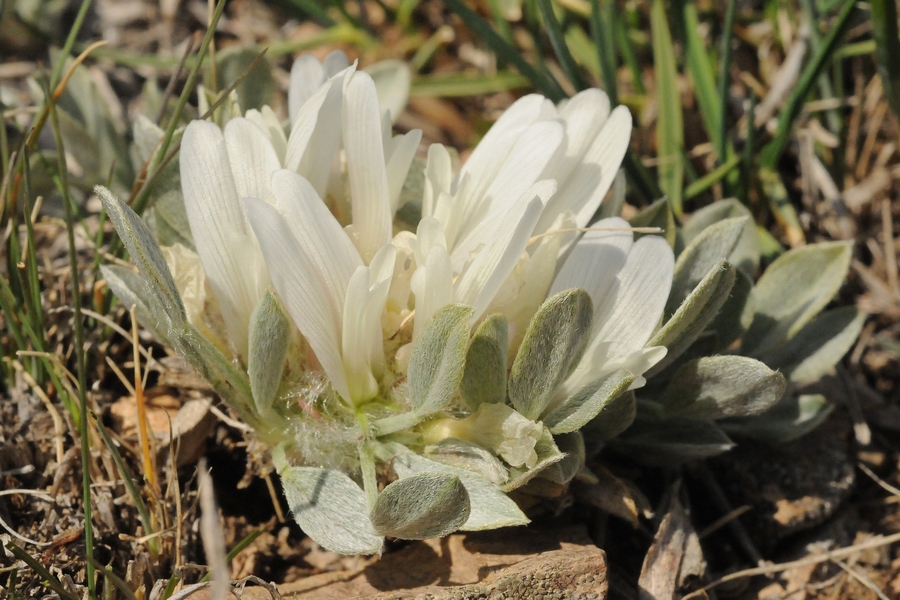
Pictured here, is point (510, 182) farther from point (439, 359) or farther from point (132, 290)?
point (132, 290)

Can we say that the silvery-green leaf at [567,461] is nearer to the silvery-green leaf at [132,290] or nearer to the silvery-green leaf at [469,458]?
the silvery-green leaf at [469,458]

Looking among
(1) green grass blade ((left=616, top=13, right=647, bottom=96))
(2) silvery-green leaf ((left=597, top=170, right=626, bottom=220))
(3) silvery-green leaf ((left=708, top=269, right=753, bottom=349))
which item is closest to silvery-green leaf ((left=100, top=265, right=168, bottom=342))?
(2) silvery-green leaf ((left=597, top=170, right=626, bottom=220))

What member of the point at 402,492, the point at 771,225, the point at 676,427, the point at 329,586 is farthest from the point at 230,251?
the point at 771,225

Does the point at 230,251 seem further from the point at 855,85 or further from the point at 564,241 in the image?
the point at 855,85

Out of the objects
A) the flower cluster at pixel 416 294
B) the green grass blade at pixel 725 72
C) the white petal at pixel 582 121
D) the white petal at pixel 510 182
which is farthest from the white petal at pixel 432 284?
the green grass blade at pixel 725 72

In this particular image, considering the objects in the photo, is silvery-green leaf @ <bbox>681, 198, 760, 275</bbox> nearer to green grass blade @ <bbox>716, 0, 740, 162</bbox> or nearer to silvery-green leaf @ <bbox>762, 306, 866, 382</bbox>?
silvery-green leaf @ <bbox>762, 306, 866, 382</bbox>

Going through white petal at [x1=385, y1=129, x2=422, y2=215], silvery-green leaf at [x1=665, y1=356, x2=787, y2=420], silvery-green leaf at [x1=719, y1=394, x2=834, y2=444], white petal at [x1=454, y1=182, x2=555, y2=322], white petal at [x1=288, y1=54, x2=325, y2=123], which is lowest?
silvery-green leaf at [x1=719, y1=394, x2=834, y2=444]
